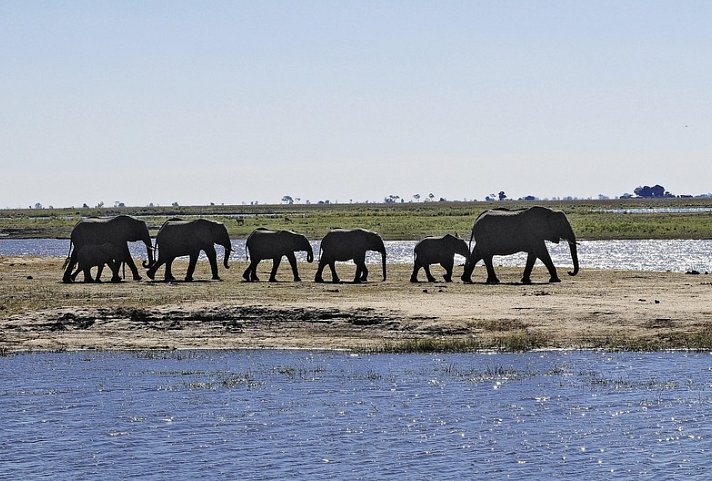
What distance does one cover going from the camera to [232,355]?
24016mm

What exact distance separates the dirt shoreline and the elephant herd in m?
3.06

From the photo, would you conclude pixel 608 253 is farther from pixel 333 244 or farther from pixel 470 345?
pixel 470 345

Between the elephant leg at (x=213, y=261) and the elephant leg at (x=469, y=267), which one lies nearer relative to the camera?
the elephant leg at (x=469, y=267)

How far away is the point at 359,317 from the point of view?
2709 cm

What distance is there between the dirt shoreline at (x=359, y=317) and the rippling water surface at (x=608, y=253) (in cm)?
1858

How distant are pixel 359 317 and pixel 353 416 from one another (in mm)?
8615

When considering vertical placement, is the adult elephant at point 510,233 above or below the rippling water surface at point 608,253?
Result: above

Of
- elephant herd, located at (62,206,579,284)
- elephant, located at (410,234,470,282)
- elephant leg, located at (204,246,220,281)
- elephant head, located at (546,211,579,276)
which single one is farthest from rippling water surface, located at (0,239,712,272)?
elephant leg, located at (204,246,220,281)

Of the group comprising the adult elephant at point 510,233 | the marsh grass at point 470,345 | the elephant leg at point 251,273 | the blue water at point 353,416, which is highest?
the adult elephant at point 510,233

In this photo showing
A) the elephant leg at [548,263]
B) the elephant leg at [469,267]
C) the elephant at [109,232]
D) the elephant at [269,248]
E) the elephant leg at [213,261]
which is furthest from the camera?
the elephant at [109,232]

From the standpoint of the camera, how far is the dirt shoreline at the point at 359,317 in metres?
24.9

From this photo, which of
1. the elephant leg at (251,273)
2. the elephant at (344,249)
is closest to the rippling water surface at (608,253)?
the elephant at (344,249)

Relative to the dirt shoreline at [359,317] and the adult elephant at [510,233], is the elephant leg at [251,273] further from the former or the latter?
the adult elephant at [510,233]

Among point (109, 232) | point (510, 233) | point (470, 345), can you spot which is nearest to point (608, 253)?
point (510, 233)
